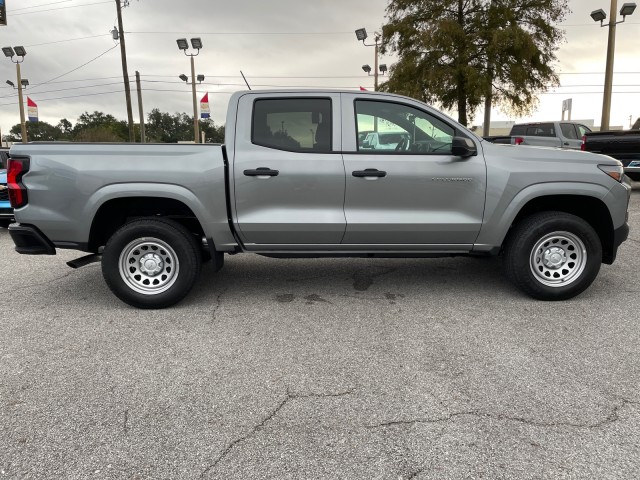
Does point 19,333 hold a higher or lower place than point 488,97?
lower

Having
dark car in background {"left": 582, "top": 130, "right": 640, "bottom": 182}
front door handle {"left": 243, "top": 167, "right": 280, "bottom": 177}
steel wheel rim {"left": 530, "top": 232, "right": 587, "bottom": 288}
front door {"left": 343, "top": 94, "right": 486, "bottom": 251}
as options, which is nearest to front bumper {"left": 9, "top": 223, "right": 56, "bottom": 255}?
front door handle {"left": 243, "top": 167, "right": 280, "bottom": 177}

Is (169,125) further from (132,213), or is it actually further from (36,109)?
(132,213)

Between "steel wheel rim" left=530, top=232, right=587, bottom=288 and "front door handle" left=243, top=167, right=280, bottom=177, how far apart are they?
2503 millimetres

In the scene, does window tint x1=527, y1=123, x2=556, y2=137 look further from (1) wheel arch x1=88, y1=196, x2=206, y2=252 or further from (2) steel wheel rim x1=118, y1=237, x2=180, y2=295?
(2) steel wheel rim x1=118, y1=237, x2=180, y2=295

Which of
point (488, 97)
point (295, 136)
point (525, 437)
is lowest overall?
point (525, 437)

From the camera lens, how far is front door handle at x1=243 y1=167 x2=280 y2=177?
4164mm

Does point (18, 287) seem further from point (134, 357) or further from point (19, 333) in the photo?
point (134, 357)

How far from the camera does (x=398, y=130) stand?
14.4 ft

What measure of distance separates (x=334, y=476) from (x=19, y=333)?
10.00 ft

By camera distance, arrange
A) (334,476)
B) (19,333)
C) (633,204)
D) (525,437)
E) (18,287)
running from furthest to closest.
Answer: (633,204), (18,287), (19,333), (525,437), (334,476)

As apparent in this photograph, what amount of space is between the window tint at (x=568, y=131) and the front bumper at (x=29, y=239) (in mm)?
15582

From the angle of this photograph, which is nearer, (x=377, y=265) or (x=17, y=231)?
(x=17, y=231)

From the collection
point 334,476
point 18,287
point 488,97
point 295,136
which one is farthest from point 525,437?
point 488,97

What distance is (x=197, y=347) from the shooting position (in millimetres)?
3557
